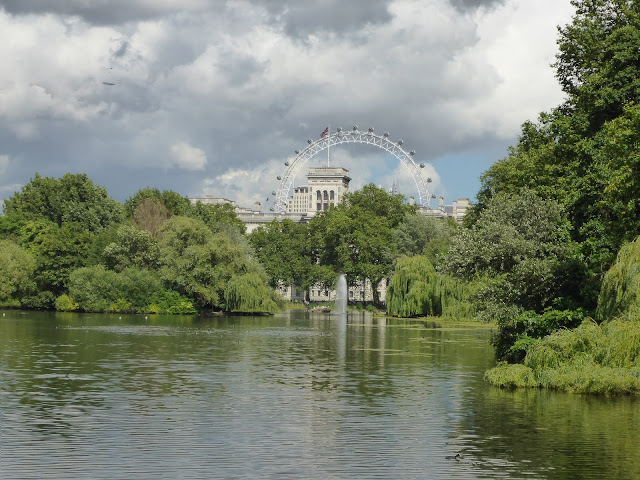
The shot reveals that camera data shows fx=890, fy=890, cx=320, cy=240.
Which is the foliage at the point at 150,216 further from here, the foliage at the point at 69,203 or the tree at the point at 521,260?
the tree at the point at 521,260

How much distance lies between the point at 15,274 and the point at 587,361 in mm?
86273

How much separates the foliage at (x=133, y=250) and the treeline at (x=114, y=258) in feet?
0.38

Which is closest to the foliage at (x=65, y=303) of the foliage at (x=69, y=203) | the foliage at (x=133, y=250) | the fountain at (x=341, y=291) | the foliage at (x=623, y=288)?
the foliage at (x=133, y=250)

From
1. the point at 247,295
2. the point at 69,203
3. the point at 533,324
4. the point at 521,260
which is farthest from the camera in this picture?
the point at 69,203

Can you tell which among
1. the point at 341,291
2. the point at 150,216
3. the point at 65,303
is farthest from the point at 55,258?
the point at 341,291

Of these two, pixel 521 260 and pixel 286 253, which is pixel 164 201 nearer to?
pixel 286 253

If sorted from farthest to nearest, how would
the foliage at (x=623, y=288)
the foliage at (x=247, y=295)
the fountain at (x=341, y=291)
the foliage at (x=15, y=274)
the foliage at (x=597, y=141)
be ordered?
the fountain at (x=341, y=291), the foliage at (x=15, y=274), the foliage at (x=247, y=295), the foliage at (x=597, y=141), the foliage at (x=623, y=288)

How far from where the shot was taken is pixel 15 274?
342 ft

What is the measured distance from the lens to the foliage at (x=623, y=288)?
1158 inches

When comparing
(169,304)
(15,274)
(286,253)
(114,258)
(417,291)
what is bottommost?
(169,304)

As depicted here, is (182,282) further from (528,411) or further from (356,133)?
(356,133)

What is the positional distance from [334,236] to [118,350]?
95.4 m

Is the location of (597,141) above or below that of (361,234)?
below

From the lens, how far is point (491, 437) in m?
23.0
